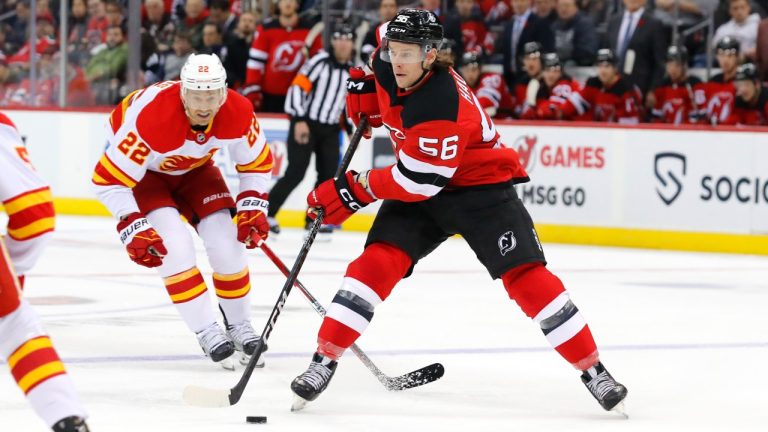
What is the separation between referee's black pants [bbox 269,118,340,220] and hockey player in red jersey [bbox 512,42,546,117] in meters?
1.29

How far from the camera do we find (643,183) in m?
9.09

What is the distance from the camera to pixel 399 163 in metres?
3.94

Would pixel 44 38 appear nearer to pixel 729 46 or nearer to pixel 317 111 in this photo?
pixel 317 111

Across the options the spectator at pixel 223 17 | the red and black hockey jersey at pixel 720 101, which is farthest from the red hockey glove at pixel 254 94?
the red and black hockey jersey at pixel 720 101

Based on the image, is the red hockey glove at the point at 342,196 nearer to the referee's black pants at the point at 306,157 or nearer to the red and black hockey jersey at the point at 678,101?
the referee's black pants at the point at 306,157

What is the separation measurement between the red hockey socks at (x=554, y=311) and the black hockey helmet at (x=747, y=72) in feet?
17.7

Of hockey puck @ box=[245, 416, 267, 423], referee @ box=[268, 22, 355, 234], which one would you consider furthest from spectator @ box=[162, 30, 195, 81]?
hockey puck @ box=[245, 416, 267, 423]

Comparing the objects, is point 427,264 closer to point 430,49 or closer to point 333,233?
point 333,233

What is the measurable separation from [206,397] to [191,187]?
1058 millimetres

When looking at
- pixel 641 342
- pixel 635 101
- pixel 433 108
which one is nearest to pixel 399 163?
pixel 433 108

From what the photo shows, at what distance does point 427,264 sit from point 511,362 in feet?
10.4

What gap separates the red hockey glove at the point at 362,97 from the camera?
4.32m

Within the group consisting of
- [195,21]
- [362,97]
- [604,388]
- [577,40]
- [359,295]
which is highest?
[362,97]

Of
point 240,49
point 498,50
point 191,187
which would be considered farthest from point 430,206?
point 240,49
